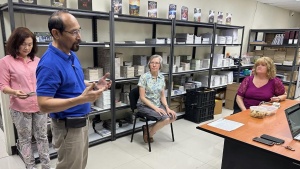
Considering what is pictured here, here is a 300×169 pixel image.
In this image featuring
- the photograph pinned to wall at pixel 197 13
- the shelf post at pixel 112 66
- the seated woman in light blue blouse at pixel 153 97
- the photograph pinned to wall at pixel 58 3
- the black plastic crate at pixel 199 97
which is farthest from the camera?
the photograph pinned to wall at pixel 197 13

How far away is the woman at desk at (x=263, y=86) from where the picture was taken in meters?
2.61

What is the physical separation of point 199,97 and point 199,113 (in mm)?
313

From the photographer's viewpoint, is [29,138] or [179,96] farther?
[179,96]

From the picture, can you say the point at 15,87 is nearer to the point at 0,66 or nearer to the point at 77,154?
the point at 0,66

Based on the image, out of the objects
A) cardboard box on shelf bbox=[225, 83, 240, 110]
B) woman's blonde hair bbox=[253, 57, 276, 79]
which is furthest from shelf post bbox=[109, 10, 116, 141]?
cardboard box on shelf bbox=[225, 83, 240, 110]

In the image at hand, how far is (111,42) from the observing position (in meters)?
2.80

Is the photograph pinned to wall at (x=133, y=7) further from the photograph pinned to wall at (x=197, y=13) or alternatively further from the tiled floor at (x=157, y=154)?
the tiled floor at (x=157, y=154)

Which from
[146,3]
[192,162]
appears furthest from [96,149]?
[146,3]

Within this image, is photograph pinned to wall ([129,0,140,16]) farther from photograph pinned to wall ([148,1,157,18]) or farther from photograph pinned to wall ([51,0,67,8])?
photograph pinned to wall ([51,0,67,8])

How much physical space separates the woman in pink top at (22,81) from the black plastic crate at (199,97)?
8.52ft

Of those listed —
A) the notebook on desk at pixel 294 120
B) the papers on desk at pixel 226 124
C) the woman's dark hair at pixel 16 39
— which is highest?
the woman's dark hair at pixel 16 39

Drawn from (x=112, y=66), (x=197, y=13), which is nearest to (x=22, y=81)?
(x=112, y=66)

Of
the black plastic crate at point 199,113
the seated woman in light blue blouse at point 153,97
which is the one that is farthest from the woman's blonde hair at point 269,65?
the black plastic crate at point 199,113

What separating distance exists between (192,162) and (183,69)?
1.95m
